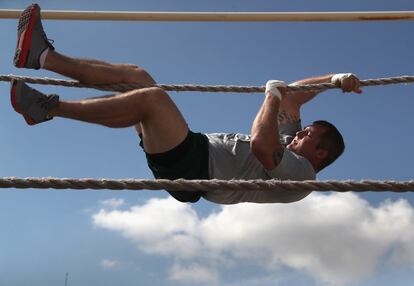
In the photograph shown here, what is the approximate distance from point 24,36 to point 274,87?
1.29m

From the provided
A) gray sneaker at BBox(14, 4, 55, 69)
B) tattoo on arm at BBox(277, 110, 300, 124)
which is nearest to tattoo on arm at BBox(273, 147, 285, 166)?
tattoo on arm at BBox(277, 110, 300, 124)

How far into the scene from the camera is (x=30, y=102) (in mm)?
2535

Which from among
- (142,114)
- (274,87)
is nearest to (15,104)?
(142,114)

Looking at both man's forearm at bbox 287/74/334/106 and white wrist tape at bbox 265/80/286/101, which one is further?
man's forearm at bbox 287/74/334/106

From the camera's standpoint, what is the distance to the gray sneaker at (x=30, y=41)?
267 cm

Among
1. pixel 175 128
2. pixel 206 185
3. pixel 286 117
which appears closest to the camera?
pixel 206 185

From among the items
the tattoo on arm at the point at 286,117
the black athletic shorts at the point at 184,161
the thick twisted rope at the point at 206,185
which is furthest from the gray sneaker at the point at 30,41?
the tattoo on arm at the point at 286,117

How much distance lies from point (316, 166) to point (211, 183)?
1.31 meters

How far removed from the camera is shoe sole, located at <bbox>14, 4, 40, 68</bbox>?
2.66 metres

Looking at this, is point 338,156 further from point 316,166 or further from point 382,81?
point 382,81

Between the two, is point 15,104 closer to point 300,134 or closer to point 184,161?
point 184,161

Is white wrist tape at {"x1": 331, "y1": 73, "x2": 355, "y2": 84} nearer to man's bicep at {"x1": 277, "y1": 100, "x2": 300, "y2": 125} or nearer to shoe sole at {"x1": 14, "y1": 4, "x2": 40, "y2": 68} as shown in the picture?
man's bicep at {"x1": 277, "y1": 100, "x2": 300, "y2": 125}

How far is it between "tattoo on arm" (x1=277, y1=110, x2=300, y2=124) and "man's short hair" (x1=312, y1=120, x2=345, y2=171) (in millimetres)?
204

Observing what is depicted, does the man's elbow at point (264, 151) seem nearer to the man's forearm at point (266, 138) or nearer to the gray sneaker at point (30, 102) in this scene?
the man's forearm at point (266, 138)
